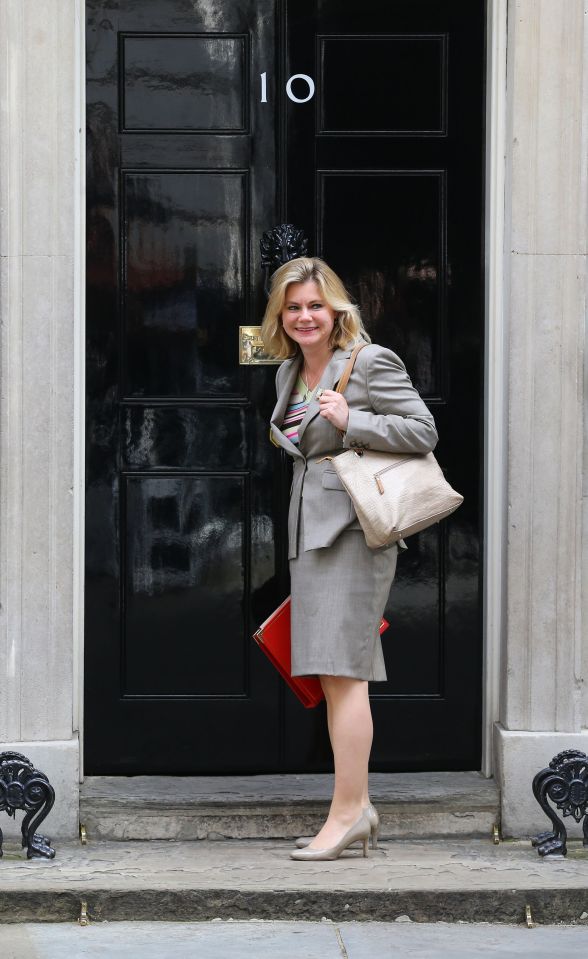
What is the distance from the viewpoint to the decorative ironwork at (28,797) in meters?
5.31

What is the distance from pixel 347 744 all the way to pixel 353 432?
1.10 metres

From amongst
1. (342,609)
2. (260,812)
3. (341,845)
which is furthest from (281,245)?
(341,845)

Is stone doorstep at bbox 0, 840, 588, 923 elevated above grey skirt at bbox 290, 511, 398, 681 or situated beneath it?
situated beneath

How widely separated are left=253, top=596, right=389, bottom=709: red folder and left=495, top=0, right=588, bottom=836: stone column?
69 cm

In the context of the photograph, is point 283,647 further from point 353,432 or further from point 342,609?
point 353,432

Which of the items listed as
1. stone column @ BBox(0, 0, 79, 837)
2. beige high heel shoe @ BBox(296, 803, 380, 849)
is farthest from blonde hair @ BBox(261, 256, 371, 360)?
beige high heel shoe @ BBox(296, 803, 380, 849)

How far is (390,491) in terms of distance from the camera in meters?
5.06

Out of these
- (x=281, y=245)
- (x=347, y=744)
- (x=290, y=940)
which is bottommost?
(x=290, y=940)

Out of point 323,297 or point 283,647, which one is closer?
point 323,297

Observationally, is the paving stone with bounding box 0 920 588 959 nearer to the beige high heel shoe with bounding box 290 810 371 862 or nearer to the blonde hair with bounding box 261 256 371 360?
the beige high heel shoe with bounding box 290 810 371 862

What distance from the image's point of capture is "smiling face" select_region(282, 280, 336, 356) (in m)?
5.20

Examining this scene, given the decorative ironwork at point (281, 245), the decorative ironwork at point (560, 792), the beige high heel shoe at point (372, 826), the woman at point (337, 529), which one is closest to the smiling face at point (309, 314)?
the woman at point (337, 529)

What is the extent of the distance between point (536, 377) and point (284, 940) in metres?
2.26

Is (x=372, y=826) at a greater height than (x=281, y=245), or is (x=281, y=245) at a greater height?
(x=281, y=245)
